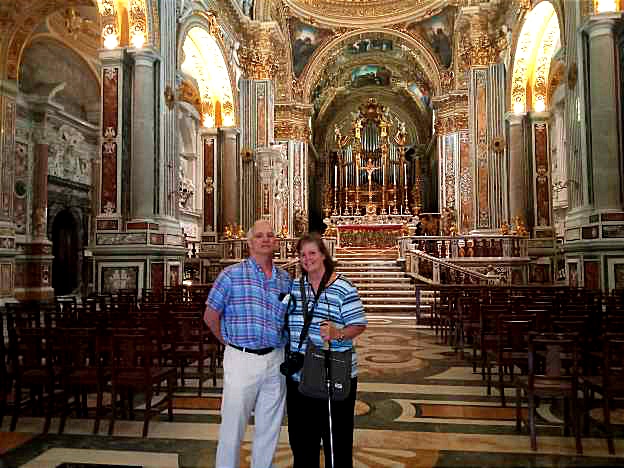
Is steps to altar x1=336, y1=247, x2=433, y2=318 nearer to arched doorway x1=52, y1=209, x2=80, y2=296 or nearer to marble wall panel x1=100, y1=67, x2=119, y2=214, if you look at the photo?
marble wall panel x1=100, y1=67, x2=119, y2=214

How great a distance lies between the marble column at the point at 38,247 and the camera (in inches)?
626

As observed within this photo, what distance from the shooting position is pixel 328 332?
9.45ft

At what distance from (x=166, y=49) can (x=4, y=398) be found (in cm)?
1006

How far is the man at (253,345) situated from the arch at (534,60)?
1516 centimetres

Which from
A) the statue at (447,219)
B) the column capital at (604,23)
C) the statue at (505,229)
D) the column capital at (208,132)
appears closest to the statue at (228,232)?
the column capital at (208,132)

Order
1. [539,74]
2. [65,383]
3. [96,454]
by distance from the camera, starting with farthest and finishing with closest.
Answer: [539,74] → [65,383] → [96,454]

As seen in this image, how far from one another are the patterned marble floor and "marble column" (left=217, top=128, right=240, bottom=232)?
45.2 ft

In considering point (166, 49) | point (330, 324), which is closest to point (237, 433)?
point (330, 324)

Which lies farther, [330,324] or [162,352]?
[162,352]

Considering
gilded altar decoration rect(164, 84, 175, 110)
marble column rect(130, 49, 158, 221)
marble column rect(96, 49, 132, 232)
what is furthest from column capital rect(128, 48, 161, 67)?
gilded altar decoration rect(164, 84, 175, 110)

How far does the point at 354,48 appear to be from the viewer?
95.2 ft

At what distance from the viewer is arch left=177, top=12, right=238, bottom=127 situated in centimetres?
1673

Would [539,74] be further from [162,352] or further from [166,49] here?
[162,352]

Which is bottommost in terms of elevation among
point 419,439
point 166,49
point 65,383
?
point 419,439
